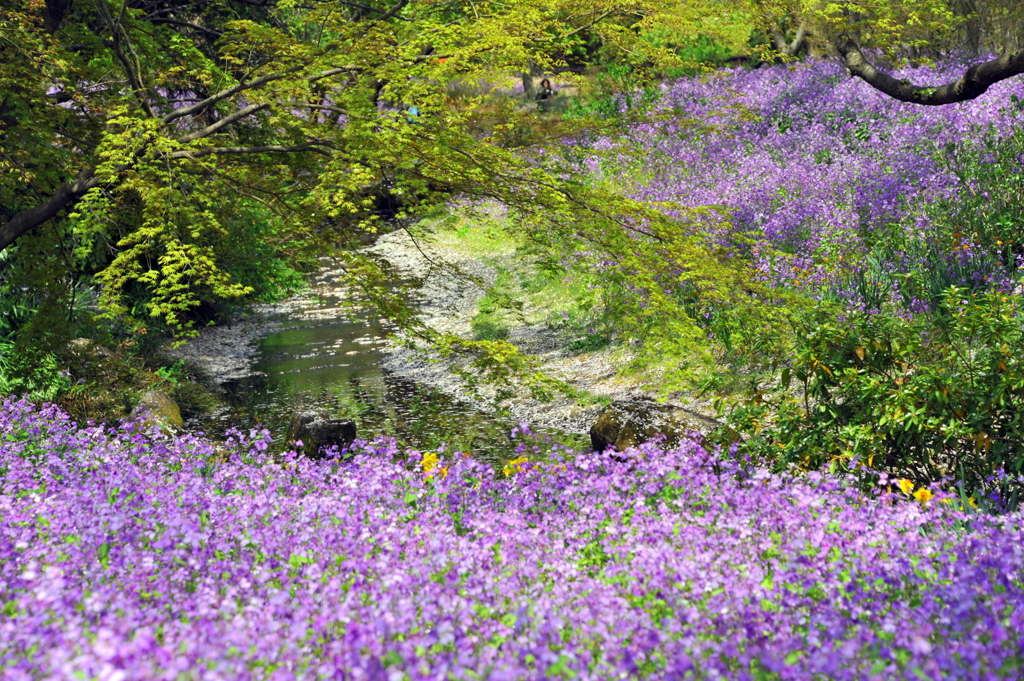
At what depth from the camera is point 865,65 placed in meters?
8.80

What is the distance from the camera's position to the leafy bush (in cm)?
547

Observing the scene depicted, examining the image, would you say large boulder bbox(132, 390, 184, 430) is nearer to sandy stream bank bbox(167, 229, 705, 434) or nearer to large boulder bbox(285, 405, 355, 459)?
large boulder bbox(285, 405, 355, 459)

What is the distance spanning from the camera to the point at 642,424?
24.8ft

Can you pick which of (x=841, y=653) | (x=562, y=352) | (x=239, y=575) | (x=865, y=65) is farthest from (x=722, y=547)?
(x=562, y=352)

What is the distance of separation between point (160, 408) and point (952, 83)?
29.0ft

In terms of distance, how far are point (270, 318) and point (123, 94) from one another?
29.3 ft

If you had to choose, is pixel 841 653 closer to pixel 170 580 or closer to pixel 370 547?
pixel 370 547

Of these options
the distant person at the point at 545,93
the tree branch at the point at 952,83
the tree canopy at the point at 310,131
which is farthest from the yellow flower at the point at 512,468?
the distant person at the point at 545,93

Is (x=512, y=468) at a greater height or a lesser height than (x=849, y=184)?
lesser

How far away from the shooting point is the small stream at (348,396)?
30.8 feet

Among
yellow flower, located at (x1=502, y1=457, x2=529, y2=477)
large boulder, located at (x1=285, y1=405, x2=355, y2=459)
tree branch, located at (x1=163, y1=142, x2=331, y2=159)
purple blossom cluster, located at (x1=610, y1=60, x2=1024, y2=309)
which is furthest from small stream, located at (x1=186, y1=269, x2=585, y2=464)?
purple blossom cluster, located at (x1=610, y1=60, x2=1024, y2=309)

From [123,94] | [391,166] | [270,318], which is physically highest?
[123,94]

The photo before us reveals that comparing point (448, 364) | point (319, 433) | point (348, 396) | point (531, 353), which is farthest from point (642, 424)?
point (448, 364)

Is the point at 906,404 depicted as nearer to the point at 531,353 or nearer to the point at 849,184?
the point at 849,184
